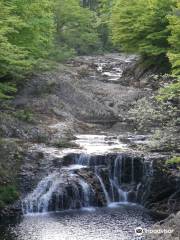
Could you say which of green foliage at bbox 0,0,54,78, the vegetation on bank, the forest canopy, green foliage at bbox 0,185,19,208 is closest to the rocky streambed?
green foliage at bbox 0,185,19,208

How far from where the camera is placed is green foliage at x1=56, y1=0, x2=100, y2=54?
65.0 metres

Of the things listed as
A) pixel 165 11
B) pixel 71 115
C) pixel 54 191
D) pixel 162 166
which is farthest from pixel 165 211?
pixel 165 11

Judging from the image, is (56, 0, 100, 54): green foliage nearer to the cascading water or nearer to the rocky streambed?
the rocky streambed

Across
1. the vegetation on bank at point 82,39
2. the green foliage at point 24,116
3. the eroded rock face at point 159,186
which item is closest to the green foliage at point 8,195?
the vegetation on bank at point 82,39

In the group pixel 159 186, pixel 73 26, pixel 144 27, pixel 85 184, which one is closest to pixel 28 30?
pixel 144 27

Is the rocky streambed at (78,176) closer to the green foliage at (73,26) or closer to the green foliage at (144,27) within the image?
the green foliage at (144,27)

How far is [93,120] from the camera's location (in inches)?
1287

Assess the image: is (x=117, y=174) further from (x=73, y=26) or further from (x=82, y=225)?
(x=73, y=26)

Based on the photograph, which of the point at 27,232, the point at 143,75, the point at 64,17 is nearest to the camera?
the point at 27,232

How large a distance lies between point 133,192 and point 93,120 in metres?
10.4

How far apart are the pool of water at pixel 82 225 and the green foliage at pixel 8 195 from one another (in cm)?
109

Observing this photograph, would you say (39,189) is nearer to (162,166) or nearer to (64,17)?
(162,166)

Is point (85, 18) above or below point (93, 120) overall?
above

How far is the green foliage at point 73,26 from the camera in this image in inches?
2559
